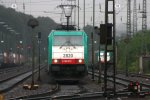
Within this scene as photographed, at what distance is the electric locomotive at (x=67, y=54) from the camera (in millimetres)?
35281

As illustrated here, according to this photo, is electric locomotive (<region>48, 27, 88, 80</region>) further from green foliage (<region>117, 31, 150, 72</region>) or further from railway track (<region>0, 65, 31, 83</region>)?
green foliage (<region>117, 31, 150, 72</region>)

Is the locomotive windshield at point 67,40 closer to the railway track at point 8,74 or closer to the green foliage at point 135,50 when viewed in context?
the railway track at point 8,74

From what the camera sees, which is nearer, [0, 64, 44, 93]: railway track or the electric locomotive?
[0, 64, 44, 93]: railway track

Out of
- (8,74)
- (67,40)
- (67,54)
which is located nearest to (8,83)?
(67,54)

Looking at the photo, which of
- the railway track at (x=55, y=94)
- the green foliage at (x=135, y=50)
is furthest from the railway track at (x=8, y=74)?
the green foliage at (x=135, y=50)

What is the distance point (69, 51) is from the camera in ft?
117

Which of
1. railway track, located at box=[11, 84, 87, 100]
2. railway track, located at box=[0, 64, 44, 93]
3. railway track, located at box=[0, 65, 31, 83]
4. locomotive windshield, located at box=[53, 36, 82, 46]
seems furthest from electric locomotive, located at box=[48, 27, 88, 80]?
railway track, located at box=[0, 65, 31, 83]

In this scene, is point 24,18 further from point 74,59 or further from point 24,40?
point 74,59

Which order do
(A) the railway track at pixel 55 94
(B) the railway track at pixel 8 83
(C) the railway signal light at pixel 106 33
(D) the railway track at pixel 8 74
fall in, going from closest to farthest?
(C) the railway signal light at pixel 106 33
(A) the railway track at pixel 55 94
(B) the railway track at pixel 8 83
(D) the railway track at pixel 8 74

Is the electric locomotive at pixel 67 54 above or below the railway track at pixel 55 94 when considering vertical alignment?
above

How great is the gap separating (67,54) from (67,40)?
1065 millimetres

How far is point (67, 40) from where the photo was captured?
3609 cm

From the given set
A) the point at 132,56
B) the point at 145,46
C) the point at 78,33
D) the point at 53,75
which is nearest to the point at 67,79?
the point at 53,75

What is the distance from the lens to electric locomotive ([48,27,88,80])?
116ft
